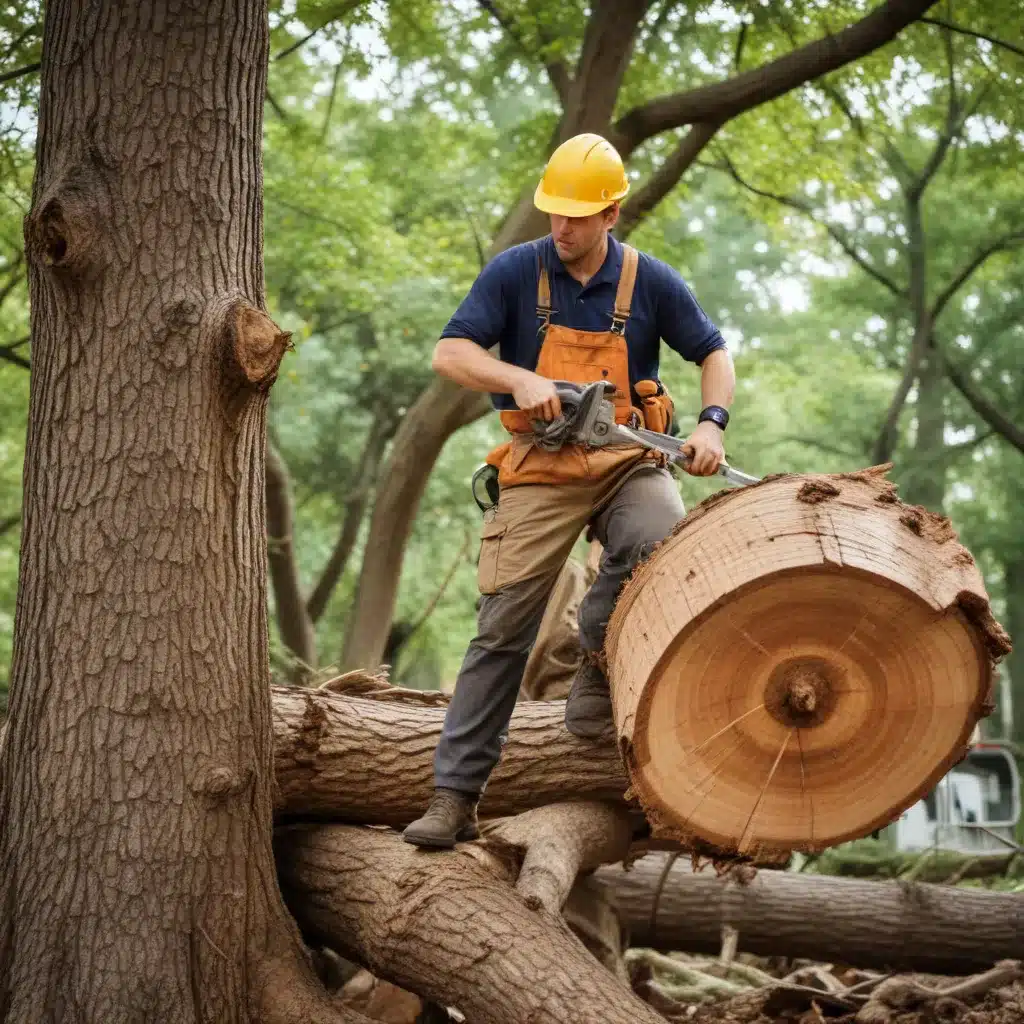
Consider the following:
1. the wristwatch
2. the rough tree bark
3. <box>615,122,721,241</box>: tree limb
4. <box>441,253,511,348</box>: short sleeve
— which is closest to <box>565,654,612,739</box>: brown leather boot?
the wristwatch

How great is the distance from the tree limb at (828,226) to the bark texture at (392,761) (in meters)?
8.69

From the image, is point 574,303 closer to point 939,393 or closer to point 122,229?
point 122,229

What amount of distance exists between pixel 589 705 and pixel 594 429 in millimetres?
1213

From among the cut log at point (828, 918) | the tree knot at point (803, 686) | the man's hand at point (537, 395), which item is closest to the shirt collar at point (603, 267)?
the man's hand at point (537, 395)

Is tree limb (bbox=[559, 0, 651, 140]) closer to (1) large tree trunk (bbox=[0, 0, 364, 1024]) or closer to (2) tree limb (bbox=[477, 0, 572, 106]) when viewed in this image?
(2) tree limb (bbox=[477, 0, 572, 106])

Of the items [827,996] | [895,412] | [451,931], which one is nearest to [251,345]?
[451,931]

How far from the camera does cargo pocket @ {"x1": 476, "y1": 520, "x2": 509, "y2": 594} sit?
4.61m

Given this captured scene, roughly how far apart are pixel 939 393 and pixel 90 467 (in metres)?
18.6

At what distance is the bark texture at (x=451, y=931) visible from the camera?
3.78 m

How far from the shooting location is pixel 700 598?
366 cm

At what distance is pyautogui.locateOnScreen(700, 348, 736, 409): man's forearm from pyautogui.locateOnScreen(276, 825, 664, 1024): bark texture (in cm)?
178

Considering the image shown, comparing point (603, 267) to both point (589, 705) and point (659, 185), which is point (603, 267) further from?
point (659, 185)

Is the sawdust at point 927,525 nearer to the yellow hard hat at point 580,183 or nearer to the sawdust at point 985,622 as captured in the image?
the sawdust at point 985,622

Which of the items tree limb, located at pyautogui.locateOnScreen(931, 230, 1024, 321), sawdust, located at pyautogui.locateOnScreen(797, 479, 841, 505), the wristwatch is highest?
tree limb, located at pyautogui.locateOnScreen(931, 230, 1024, 321)
